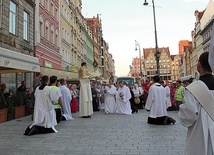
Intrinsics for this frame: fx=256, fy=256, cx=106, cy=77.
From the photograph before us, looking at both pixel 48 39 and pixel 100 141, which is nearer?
pixel 100 141

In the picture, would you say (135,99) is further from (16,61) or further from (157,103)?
(16,61)

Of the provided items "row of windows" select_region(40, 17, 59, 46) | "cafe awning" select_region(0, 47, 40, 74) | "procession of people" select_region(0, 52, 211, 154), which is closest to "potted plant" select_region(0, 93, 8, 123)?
"procession of people" select_region(0, 52, 211, 154)

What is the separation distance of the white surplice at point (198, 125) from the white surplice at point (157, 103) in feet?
23.9

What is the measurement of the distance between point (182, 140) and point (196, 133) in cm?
403

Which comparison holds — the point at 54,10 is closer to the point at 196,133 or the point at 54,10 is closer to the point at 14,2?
the point at 14,2

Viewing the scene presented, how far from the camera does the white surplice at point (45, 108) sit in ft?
→ 28.9

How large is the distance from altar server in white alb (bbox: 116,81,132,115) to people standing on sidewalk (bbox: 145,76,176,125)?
462 cm

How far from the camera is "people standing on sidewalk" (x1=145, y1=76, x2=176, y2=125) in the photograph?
35.0 ft

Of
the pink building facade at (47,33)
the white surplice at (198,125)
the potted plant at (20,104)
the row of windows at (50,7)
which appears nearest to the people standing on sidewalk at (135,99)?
the potted plant at (20,104)

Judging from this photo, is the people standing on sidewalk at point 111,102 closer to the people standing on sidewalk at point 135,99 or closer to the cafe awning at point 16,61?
the people standing on sidewalk at point 135,99

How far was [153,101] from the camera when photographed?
11.0 metres

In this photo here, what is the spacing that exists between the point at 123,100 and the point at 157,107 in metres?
5.05

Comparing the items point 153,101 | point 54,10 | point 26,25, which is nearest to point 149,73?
point 54,10

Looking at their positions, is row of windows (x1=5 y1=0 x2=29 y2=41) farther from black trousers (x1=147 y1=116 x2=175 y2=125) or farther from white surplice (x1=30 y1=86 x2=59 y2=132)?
black trousers (x1=147 y1=116 x2=175 y2=125)
